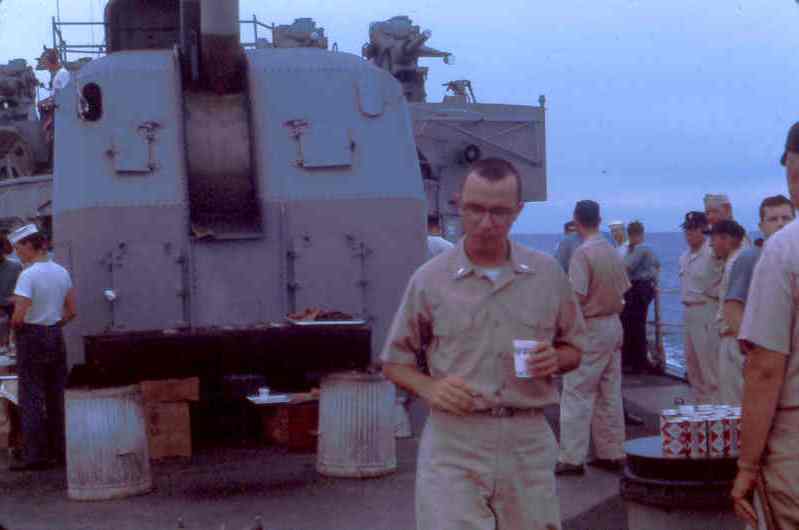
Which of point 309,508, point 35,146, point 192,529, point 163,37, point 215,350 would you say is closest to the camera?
point 192,529

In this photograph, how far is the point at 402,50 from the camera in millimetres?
24016

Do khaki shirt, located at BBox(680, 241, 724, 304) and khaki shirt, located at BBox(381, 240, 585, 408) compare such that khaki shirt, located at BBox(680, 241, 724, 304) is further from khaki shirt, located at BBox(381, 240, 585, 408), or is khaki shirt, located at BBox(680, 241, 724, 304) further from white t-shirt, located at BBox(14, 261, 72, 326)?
khaki shirt, located at BBox(381, 240, 585, 408)

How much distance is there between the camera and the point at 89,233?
9.90 meters

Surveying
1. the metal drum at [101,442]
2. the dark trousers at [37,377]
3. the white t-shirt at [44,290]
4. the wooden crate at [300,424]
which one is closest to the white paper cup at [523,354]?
the metal drum at [101,442]

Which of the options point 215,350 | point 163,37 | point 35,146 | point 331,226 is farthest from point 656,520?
point 35,146

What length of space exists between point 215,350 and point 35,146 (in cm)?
1587

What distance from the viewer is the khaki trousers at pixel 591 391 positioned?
28.1ft

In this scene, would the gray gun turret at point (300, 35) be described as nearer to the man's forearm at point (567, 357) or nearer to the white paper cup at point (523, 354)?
the man's forearm at point (567, 357)

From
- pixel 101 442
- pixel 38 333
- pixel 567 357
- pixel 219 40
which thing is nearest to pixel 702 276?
pixel 219 40

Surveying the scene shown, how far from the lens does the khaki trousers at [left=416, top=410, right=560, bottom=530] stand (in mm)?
3918

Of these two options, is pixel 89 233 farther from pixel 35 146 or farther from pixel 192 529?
pixel 35 146

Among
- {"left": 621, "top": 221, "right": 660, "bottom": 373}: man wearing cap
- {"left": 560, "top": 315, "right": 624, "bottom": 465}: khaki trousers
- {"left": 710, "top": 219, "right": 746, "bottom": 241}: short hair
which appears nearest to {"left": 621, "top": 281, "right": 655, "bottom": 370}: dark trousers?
{"left": 621, "top": 221, "right": 660, "bottom": 373}: man wearing cap

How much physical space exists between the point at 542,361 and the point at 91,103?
23.1 feet

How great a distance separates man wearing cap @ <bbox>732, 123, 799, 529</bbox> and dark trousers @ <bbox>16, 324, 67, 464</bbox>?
6881mm
